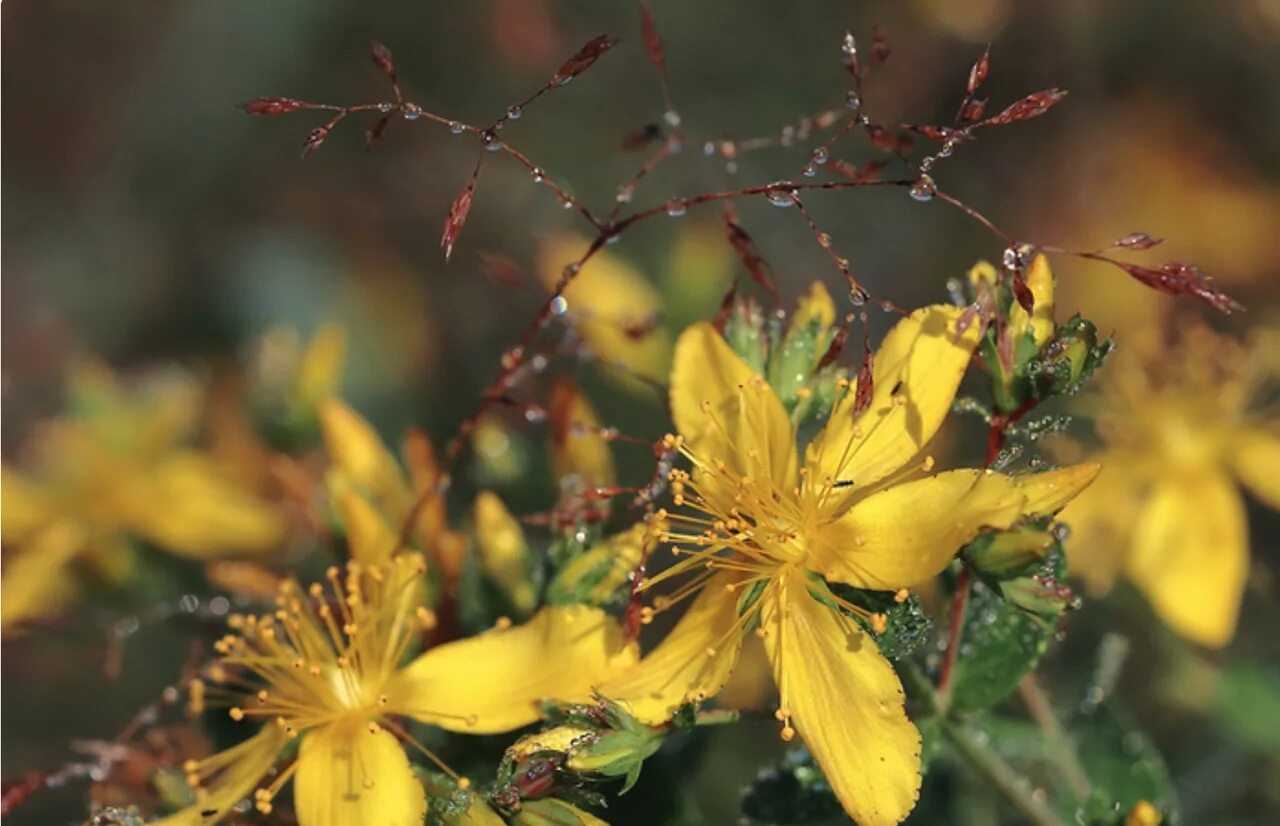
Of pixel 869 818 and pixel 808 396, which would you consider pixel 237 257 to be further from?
pixel 869 818

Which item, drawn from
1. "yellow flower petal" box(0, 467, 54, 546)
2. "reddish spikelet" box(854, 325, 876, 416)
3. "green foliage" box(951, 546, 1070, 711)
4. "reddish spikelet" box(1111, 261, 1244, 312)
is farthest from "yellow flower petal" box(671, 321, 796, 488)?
"yellow flower petal" box(0, 467, 54, 546)

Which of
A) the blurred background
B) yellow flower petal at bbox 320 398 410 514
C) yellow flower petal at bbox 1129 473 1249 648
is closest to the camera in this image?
yellow flower petal at bbox 320 398 410 514

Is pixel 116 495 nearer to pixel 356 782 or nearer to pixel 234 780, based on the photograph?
pixel 234 780

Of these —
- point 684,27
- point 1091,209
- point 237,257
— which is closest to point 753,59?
point 684,27

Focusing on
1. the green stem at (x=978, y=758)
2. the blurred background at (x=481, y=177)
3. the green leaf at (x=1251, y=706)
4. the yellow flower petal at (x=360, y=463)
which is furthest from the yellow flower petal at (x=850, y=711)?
the blurred background at (x=481, y=177)

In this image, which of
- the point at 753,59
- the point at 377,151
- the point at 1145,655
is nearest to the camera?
the point at 1145,655

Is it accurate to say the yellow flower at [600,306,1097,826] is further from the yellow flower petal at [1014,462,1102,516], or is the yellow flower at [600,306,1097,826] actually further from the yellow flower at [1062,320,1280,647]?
the yellow flower at [1062,320,1280,647]

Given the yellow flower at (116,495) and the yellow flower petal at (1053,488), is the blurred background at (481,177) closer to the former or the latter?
the yellow flower at (116,495)
